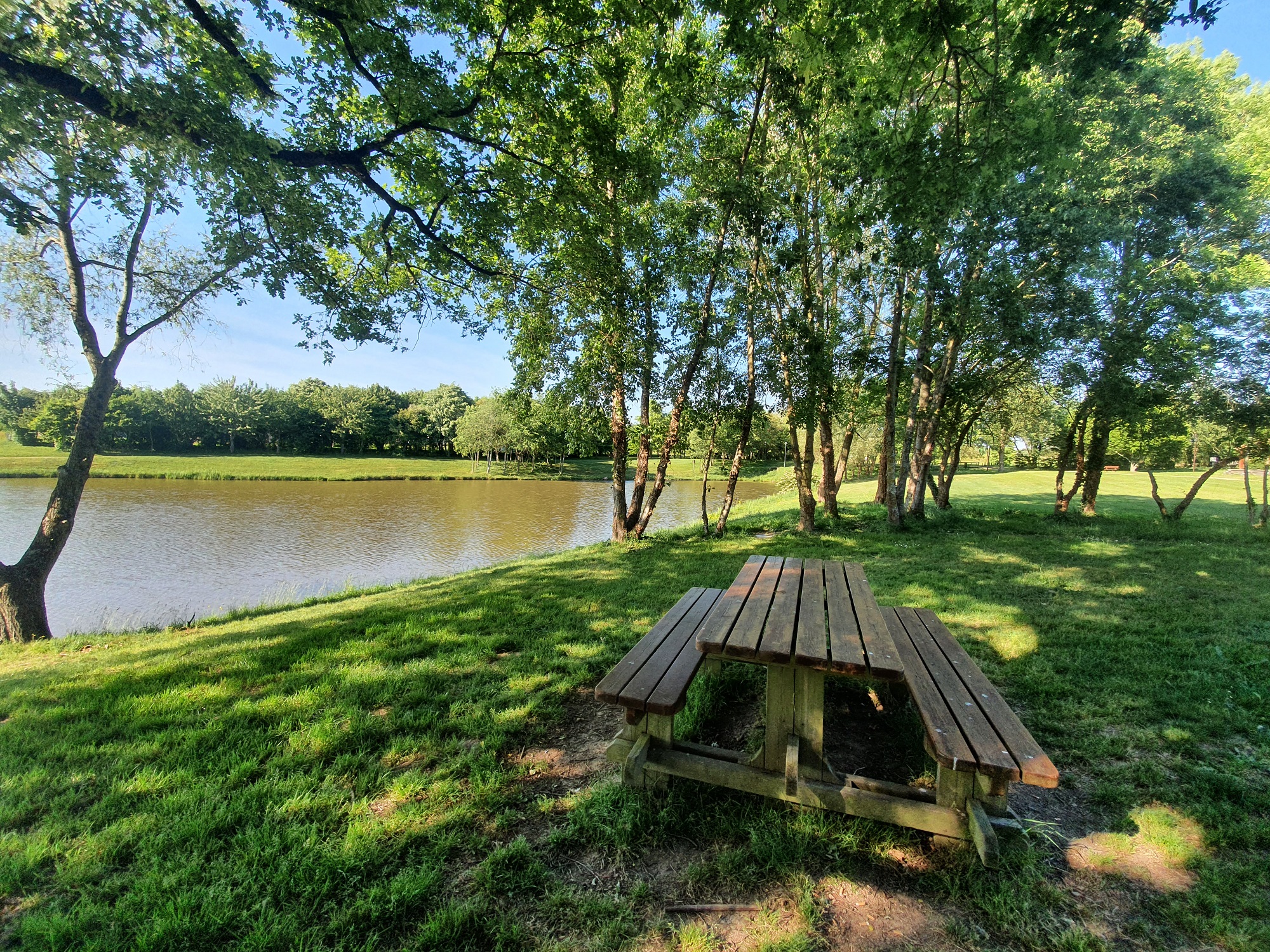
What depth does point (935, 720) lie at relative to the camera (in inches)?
80.1

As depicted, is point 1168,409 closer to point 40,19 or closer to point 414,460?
point 40,19

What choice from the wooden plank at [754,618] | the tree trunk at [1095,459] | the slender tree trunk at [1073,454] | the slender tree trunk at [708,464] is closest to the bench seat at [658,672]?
the wooden plank at [754,618]

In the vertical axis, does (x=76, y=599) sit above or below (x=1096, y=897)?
below

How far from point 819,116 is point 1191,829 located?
10.2 m

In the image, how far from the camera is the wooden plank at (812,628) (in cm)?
201

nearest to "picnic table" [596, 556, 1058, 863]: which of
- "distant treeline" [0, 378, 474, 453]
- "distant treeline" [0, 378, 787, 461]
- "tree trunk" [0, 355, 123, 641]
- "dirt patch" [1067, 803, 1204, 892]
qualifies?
"dirt patch" [1067, 803, 1204, 892]

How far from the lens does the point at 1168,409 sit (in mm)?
10289

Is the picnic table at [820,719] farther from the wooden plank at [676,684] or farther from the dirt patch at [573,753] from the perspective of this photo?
the dirt patch at [573,753]

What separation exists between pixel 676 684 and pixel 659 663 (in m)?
0.22

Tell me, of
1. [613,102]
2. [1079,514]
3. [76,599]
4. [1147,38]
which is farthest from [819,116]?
[76,599]

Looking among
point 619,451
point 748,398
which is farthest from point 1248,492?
point 619,451

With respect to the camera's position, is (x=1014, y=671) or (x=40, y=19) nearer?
(x=40, y=19)

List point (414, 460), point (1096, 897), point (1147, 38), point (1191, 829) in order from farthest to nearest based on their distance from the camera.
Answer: point (414, 460)
point (1147, 38)
point (1191, 829)
point (1096, 897)

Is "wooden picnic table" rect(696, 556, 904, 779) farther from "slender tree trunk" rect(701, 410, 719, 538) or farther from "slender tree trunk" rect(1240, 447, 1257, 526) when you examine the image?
"slender tree trunk" rect(1240, 447, 1257, 526)
